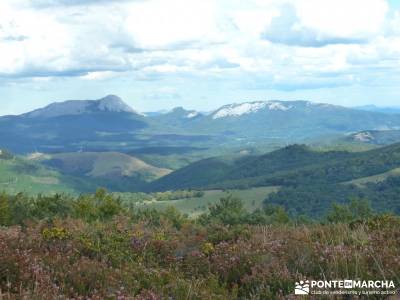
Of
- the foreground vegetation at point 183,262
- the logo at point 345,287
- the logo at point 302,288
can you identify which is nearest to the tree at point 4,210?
the foreground vegetation at point 183,262

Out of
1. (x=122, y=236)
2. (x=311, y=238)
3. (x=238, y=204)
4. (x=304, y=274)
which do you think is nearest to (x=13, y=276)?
(x=122, y=236)

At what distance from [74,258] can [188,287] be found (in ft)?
10.4

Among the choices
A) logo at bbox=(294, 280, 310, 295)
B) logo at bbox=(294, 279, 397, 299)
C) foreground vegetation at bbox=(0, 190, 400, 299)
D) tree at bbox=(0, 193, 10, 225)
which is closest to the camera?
logo at bbox=(294, 279, 397, 299)

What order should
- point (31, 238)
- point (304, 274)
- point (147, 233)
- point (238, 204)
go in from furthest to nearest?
point (238, 204)
point (147, 233)
point (31, 238)
point (304, 274)

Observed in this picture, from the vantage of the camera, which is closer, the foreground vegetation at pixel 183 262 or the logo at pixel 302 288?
the logo at pixel 302 288

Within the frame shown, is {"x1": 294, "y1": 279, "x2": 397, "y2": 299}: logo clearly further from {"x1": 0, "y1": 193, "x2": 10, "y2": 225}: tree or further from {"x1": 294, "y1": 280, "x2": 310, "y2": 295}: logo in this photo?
{"x1": 0, "y1": 193, "x2": 10, "y2": 225}: tree

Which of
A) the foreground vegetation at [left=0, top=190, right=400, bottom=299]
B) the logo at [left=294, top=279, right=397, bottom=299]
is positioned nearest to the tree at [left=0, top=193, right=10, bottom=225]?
the foreground vegetation at [left=0, top=190, right=400, bottom=299]

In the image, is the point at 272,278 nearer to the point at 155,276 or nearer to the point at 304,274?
the point at 304,274

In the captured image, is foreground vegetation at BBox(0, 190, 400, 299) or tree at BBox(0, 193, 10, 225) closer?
foreground vegetation at BBox(0, 190, 400, 299)

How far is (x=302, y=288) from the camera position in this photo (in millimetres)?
8109

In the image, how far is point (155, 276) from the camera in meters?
9.61

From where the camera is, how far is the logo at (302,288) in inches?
312

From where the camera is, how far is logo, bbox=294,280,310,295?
7934 millimetres

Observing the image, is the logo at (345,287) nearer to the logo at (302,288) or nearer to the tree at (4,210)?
the logo at (302,288)
